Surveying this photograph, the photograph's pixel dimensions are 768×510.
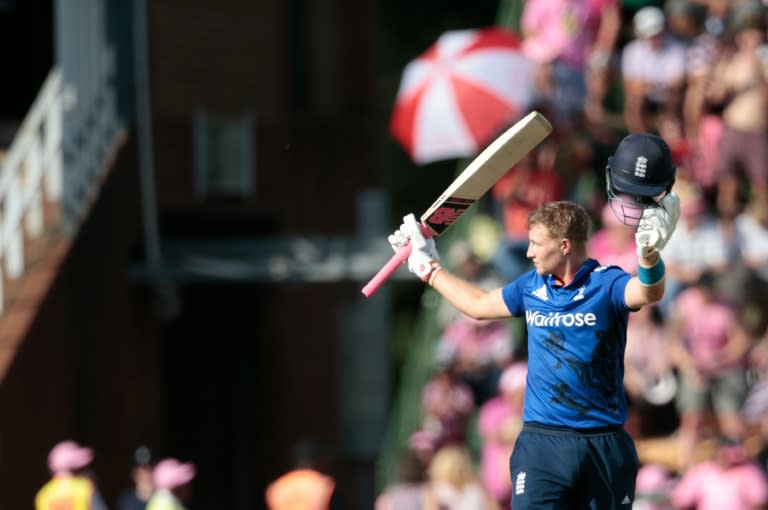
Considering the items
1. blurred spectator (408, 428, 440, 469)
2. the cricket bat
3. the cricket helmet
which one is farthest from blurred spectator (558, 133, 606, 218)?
the cricket helmet

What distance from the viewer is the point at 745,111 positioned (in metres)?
10.4

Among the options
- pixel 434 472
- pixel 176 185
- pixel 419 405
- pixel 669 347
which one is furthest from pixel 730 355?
pixel 176 185

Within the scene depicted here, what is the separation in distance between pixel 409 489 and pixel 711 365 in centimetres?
240

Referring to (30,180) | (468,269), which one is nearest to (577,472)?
(468,269)

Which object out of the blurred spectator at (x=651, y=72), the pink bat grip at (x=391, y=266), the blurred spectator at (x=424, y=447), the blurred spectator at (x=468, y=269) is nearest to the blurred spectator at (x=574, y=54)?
the blurred spectator at (x=651, y=72)

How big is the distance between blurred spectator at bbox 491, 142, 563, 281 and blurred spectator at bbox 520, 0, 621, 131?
35 cm

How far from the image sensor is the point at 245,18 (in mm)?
17578

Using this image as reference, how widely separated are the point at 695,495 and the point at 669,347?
1186mm

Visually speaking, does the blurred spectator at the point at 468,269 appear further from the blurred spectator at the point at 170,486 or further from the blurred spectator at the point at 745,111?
the blurred spectator at the point at 170,486

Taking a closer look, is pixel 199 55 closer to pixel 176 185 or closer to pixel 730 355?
pixel 176 185

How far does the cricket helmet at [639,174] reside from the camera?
5.71 meters

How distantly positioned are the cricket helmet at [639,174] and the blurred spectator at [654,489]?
420 cm

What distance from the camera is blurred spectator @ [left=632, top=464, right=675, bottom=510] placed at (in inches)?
381

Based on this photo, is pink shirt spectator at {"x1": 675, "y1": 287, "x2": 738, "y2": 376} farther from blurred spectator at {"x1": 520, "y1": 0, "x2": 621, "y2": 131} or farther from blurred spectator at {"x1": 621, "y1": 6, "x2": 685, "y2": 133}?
blurred spectator at {"x1": 520, "y1": 0, "x2": 621, "y2": 131}
